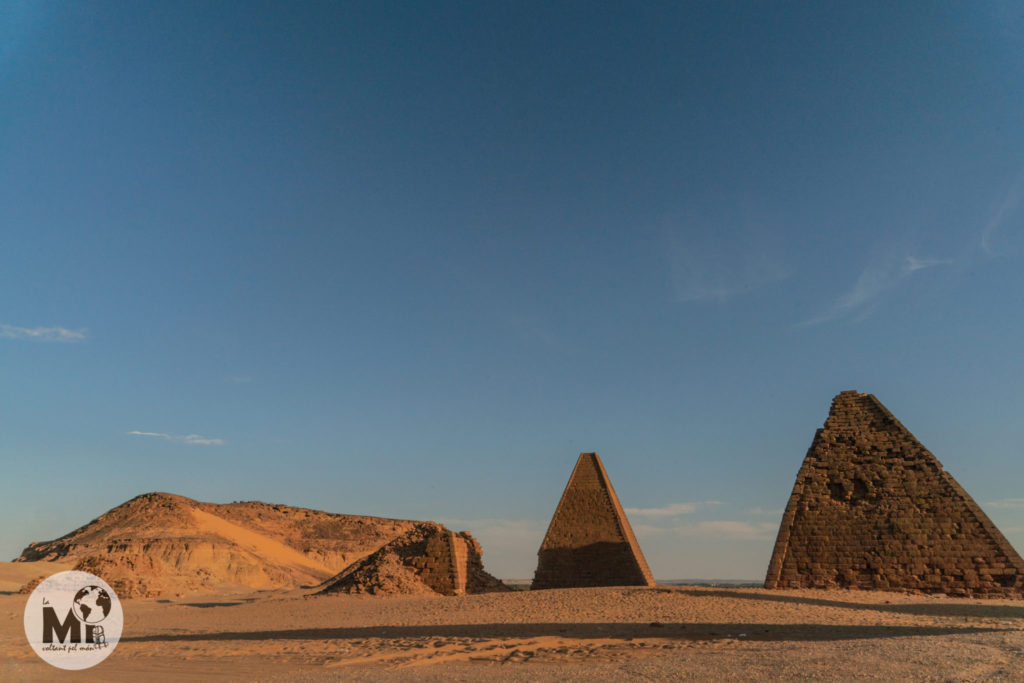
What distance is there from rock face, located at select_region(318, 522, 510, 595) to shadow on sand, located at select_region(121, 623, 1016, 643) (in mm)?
7834

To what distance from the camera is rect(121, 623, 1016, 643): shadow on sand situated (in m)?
8.09

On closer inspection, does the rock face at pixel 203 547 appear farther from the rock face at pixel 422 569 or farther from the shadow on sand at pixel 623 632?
the shadow on sand at pixel 623 632

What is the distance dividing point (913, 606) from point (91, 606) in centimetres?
1816

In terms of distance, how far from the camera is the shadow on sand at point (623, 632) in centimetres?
809

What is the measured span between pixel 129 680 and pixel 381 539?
48.5m

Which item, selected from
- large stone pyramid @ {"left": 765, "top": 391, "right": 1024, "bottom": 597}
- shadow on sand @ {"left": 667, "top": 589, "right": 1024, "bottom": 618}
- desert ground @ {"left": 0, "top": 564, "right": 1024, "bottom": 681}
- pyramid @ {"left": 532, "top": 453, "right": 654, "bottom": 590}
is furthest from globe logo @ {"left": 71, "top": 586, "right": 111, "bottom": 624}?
large stone pyramid @ {"left": 765, "top": 391, "right": 1024, "bottom": 597}

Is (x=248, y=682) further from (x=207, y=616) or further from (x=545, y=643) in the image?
(x=207, y=616)

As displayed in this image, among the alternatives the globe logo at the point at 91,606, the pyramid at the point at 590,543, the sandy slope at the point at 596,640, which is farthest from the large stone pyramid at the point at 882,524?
the globe logo at the point at 91,606

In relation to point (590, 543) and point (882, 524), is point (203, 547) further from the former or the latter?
point (882, 524)

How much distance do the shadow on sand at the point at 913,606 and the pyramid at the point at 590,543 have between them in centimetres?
641

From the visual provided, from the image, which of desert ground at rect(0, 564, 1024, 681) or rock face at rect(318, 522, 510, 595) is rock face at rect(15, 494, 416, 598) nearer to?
rock face at rect(318, 522, 510, 595)

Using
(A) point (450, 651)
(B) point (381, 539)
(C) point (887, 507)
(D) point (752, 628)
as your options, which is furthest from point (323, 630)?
(B) point (381, 539)

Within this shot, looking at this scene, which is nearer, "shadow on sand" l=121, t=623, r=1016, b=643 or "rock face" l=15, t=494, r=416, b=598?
"shadow on sand" l=121, t=623, r=1016, b=643

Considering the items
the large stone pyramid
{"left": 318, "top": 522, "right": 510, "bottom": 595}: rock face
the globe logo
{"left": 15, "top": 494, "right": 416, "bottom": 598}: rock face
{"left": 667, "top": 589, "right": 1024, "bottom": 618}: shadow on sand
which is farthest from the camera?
{"left": 15, "top": 494, "right": 416, "bottom": 598}: rock face
